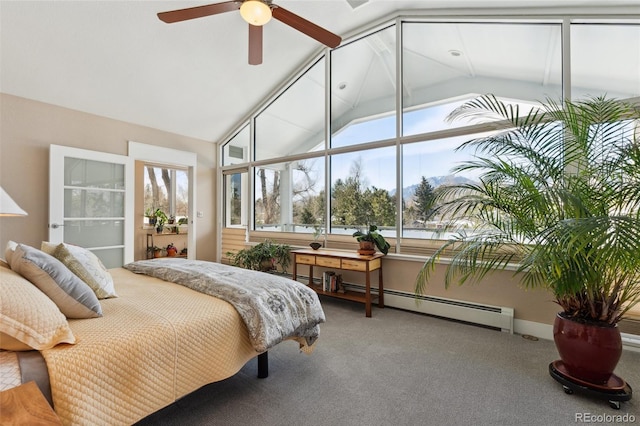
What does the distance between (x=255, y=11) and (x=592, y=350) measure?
315 centimetres

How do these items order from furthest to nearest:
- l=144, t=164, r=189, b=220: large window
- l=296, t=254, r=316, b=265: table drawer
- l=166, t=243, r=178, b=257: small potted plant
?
l=144, t=164, r=189, b=220: large window
l=166, t=243, r=178, b=257: small potted plant
l=296, t=254, r=316, b=265: table drawer

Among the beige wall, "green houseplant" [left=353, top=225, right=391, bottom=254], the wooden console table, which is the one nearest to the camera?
the wooden console table

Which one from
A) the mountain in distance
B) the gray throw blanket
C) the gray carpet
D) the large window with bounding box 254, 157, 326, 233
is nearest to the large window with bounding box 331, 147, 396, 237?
the mountain in distance

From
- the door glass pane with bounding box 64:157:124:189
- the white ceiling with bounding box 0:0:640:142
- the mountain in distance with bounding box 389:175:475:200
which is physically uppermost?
the white ceiling with bounding box 0:0:640:142

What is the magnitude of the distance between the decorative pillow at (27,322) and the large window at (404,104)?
124 inches

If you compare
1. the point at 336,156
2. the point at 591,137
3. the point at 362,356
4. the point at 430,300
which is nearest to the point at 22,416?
the point at 362,356

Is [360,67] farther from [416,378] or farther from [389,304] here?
[416,378]

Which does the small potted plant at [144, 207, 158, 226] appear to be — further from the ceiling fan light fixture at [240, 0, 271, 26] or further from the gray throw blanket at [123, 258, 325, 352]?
the ceiling fan light fixture at [240, 0, 271, 26]

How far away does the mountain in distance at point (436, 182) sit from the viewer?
341 centimetres

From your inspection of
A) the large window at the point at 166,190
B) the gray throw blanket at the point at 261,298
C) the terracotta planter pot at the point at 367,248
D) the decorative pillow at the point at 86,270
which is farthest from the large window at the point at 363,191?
the large window at the point at 166,190

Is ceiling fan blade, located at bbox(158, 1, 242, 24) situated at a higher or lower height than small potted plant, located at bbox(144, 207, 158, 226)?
higher

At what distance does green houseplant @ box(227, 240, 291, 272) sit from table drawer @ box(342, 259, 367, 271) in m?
1.36

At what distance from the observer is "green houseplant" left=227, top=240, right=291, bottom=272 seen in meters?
4.49

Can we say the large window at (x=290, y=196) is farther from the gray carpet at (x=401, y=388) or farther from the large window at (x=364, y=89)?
the gray carpet at (x=401, y=388)
